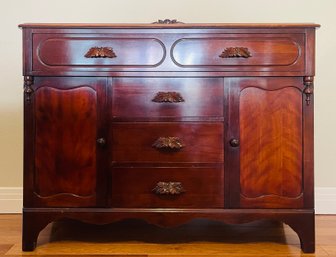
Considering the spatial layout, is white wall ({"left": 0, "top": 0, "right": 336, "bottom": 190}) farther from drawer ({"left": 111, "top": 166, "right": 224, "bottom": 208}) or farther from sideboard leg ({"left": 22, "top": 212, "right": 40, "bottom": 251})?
drawer ({"left": 111, "top": 166, "right": 224, "bottom": 208})

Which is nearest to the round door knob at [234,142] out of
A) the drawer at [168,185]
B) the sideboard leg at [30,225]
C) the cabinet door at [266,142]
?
the cabinet door at [266,142]

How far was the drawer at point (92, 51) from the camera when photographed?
1.53 metres

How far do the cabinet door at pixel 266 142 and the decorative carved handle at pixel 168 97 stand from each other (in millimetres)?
205

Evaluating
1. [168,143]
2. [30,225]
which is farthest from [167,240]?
[30,225]

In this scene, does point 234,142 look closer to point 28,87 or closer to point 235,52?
point 235,52

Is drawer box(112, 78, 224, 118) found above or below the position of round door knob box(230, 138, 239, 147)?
above

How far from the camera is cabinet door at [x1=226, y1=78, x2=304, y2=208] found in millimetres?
1536

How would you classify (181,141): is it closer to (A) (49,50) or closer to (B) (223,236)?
(B) (223,236)

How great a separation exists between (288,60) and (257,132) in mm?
302

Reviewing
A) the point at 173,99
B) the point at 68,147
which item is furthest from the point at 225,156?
the point at 68,147

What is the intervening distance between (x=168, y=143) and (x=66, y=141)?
0.40m

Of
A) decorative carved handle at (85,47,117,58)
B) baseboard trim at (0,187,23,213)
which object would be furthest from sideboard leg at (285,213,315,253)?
baseboard trim at (0,187,23,213)
